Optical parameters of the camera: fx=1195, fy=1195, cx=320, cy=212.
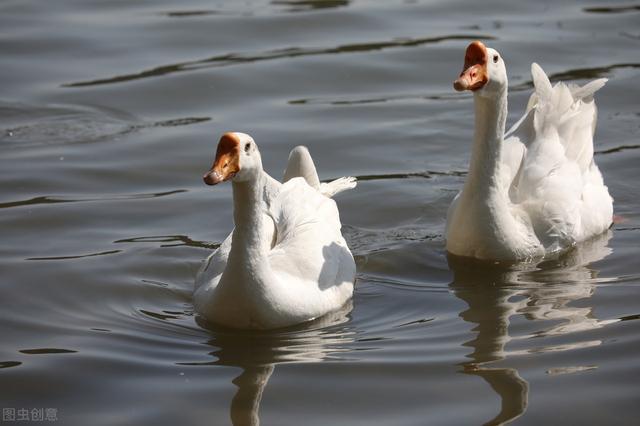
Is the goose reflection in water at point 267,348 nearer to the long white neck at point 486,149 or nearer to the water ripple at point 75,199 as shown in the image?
the long white neck at point 486,149

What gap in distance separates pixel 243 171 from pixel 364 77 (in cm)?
637

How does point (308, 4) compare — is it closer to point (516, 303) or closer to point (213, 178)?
point (516, 303)

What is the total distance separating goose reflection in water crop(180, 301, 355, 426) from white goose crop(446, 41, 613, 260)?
1.46 meters

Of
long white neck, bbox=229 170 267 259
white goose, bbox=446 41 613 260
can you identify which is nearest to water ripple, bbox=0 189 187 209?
white goose, bbox=446 41 613 260

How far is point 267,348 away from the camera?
287 inches

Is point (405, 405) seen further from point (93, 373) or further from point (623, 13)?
point (623, 13)

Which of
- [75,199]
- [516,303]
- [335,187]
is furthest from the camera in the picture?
[75,199]

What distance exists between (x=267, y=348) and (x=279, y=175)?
11.7 ft

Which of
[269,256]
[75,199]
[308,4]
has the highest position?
[308,4]

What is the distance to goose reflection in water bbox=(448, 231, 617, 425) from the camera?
6738 millimetres

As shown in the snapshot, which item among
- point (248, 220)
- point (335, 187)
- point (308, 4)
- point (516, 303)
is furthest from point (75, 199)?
point (308, 4)

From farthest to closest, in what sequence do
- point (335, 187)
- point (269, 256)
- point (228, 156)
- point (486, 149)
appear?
point (335, 187) → point (486, 149) → point (269, 256) → point (228, 156)

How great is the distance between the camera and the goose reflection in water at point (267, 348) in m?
6.77

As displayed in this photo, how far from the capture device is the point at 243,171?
22.8ft
